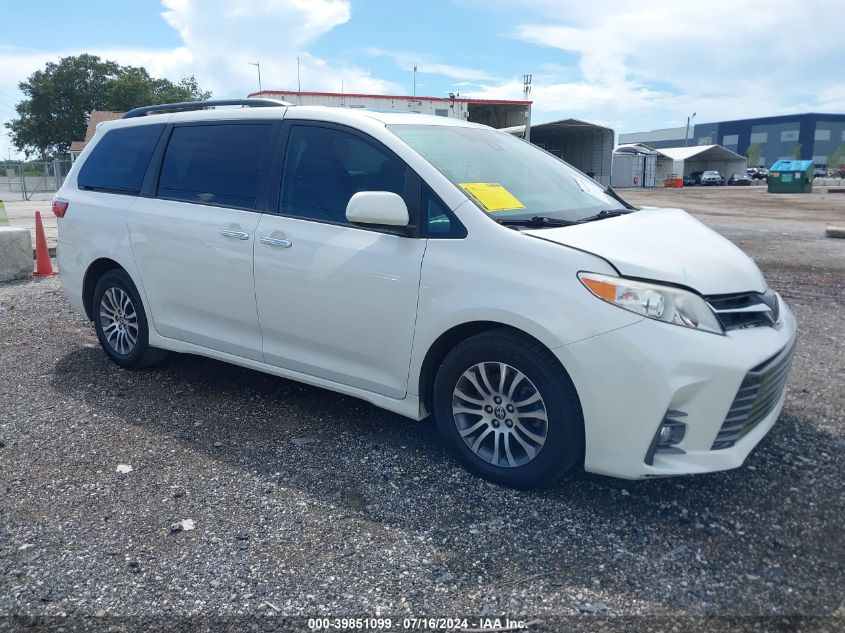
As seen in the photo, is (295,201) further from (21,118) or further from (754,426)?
(21,118)

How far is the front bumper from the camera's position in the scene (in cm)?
295

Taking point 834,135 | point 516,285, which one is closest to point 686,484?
point 516,285

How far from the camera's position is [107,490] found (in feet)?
11.7

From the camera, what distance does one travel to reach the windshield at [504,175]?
370 centimetres

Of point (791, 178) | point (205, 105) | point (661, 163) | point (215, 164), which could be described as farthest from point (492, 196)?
point (661, 163)

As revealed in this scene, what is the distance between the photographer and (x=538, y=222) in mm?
3561

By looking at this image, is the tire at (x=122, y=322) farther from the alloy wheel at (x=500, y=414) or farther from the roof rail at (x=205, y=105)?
the alloy wheel at (x=500, y=414)

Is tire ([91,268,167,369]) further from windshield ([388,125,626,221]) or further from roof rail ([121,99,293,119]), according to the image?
windshield ([388,125,626,221])

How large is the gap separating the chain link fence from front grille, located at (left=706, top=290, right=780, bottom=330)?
36.7 meters

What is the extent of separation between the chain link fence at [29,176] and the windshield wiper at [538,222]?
3598 centimetres

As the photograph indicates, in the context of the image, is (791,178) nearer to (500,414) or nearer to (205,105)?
(205,105)

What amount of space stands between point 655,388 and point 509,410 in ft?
2.34

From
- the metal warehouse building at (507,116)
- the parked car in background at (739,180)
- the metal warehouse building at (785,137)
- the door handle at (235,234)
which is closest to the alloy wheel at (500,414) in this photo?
the door handle at (235,234)

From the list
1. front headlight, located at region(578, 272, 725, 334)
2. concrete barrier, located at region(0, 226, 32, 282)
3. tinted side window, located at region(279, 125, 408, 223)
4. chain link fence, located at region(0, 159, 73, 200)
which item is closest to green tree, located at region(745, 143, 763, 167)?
chain link fence, located at region(0, 159, 73, 200)
